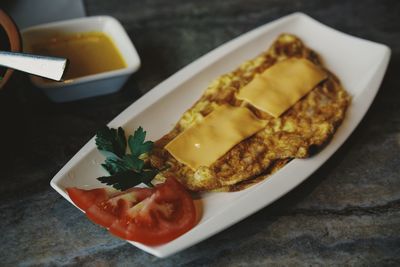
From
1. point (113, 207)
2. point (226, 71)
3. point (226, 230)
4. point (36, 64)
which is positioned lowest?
point (226, 230)

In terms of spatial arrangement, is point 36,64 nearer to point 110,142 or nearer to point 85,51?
→ point 110,142

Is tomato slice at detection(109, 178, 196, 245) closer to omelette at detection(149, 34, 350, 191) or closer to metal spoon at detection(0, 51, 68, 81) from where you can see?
omelette at detection(149, 34, 350, 191)

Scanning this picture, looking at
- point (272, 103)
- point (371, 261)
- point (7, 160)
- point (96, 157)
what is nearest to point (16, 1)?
point (7, 160)

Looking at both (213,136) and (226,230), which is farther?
(213,136)

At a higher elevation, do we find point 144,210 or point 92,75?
point 92,75

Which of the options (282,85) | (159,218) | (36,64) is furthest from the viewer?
(282,85)

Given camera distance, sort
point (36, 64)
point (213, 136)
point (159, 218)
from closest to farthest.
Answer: point (159, 218), point (36, 64), point (213, 136)

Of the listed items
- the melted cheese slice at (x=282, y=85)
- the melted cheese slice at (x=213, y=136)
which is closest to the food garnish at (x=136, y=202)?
the melted cheese slice at (x=213, y=136)

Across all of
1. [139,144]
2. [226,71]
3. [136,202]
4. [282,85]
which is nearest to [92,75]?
[139,144]
